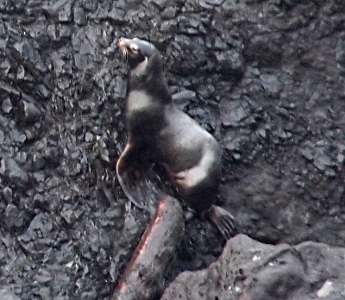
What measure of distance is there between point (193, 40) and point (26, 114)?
57 centimetres

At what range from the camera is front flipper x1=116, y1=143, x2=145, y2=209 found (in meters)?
2.71

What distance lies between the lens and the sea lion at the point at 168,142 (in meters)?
2.70

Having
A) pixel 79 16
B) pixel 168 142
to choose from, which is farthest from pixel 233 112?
pixel 79 16

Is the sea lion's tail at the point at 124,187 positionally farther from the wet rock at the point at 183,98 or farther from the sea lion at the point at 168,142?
the wet rock at the point at 183,98

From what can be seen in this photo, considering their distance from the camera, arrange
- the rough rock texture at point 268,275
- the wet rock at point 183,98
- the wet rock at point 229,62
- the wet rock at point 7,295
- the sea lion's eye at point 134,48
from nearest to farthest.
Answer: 1. the rough rock texture at point 268,275
2. the wet rock at point 7,295
3. the sea lion's eye at point 134,48
4. the wet rock at point 183,98
5. the wet rock at point 229,62

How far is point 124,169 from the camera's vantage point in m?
2.73

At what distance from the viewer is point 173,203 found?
264 centimetres

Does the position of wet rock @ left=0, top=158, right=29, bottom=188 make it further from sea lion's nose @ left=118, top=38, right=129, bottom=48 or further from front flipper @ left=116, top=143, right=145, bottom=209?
sea lion's nose @ left=118, top=38, right=129, bottom=48

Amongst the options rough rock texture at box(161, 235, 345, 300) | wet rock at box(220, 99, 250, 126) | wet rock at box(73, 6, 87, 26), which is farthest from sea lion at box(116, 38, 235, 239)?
rough rock texture at box(161, 235, 345, 300)

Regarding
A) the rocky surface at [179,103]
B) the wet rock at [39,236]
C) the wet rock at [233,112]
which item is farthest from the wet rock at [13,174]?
the wet rock at [233,112]

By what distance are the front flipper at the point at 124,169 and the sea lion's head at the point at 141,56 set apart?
0.22 metres

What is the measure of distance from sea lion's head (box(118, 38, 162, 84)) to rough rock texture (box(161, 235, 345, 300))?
63cm

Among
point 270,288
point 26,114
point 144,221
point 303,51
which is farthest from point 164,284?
point 303,51

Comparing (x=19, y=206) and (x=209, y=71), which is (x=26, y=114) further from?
(x=209, y=71)
